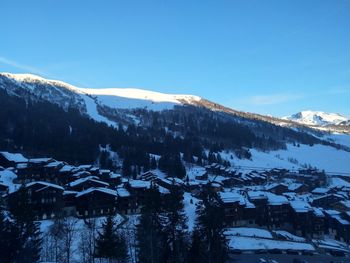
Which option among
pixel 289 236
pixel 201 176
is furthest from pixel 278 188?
pixel 289 236

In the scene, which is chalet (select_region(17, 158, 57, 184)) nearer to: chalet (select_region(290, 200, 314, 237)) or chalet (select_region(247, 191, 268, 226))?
chalet (select_region(247, 191, 268, 226))

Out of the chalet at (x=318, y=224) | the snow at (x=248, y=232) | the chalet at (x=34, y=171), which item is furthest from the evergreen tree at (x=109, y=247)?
the chalet at (x=34, y=171)

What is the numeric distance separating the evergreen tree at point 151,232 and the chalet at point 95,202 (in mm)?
21232

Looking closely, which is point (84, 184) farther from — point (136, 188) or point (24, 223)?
point (24, 223)

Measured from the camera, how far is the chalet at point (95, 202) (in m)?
45.8

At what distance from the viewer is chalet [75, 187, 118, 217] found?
45.8m

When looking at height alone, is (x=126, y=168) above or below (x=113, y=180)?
above

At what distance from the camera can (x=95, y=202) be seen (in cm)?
4609

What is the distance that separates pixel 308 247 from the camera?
144 ft

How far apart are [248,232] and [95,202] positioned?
68.3 ft

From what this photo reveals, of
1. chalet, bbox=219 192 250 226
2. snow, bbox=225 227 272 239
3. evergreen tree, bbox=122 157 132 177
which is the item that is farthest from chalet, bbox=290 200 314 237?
evergreen tree, bbox=122 157 132 177

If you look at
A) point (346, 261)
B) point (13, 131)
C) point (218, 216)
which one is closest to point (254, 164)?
point (13, 131)

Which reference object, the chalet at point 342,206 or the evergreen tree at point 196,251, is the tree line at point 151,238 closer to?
the evergreen tree at point 196,251

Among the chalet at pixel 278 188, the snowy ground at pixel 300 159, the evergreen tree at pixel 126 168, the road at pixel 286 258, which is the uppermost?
the snowy ground at pixel 300 159
